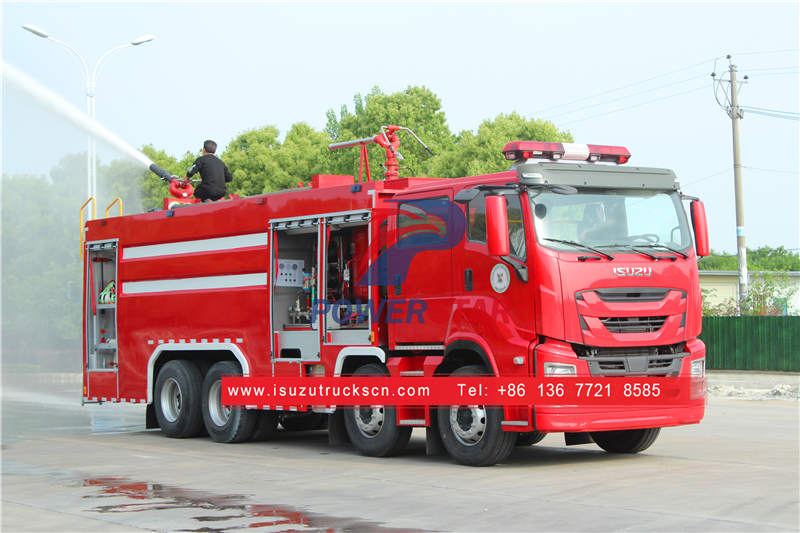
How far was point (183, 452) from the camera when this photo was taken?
13.8m

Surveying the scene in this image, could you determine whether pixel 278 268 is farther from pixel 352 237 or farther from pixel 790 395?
pixel 790 395

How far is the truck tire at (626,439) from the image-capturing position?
1271cm

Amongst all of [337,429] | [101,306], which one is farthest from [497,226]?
[101,306]

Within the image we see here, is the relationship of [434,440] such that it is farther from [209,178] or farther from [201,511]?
[209,178]

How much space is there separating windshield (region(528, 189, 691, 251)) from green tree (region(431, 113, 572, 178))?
112ft

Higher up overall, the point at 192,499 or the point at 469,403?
the point at 469,403

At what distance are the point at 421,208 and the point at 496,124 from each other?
37.0 metres

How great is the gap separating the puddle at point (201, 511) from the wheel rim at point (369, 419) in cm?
295

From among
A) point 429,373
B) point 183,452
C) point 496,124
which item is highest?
point 496,124

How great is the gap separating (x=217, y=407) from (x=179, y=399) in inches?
34.4

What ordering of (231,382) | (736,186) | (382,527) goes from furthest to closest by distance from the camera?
(736,186), (231,382), (382,527)

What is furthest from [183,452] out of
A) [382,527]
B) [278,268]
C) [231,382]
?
[382,527]

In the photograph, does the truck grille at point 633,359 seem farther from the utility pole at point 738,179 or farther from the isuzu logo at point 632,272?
the utility pole at point 738,179

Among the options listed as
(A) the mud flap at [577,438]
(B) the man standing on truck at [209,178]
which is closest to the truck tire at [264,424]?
(B) the man standing on truck at [209,178]
